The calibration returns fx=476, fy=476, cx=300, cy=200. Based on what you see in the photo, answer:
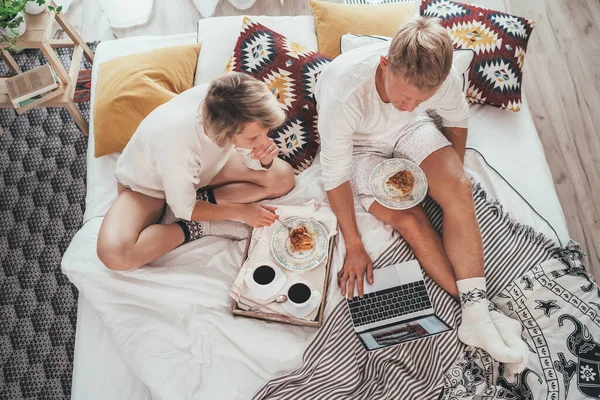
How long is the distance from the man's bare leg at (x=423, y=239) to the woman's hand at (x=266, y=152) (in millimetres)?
369

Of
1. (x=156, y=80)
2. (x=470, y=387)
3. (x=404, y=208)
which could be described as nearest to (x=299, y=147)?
(x=404, y=208)

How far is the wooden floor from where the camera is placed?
2010 mm

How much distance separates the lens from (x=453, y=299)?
4.83 ft

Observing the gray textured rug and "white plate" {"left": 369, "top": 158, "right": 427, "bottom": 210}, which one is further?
the gray textured rug

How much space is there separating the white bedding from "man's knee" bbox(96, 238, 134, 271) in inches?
1.9

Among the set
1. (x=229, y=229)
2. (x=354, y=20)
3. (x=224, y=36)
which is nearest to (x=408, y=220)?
(x=229, y=229)

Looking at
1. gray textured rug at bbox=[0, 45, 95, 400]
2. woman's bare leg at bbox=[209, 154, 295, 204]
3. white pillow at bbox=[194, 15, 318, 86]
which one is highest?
white pillow at bbox=[194, 15, 318, 86]

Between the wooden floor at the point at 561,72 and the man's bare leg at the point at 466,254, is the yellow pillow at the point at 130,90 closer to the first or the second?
the wooden floor at the point at 561,72

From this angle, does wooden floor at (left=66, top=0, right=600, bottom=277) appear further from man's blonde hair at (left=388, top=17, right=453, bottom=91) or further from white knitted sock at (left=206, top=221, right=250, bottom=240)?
white knitted sock at (left=206, top=221, right=250, bottom=240)

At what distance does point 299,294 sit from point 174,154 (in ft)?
1.82

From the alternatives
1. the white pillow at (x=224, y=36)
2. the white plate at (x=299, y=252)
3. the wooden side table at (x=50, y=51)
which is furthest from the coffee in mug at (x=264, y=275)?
the wooden side table at (x=50, y=51)

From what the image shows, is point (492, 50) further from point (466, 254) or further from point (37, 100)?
point (37, 100)

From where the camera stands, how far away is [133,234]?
1.49 meters

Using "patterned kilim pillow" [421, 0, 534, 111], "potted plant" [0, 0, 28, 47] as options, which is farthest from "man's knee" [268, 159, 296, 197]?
"potted plant" [0, 0, 28, 47]
